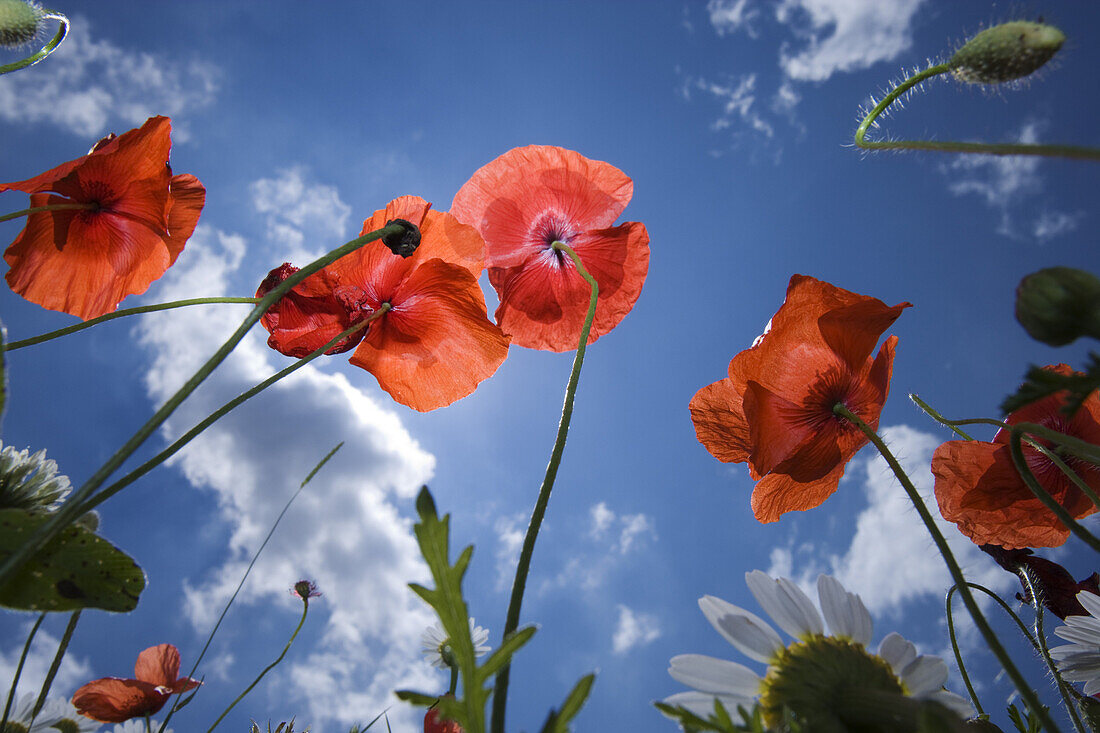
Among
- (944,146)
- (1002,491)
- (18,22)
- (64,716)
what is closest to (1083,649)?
(1002,491)

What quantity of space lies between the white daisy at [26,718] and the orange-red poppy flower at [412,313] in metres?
0.48

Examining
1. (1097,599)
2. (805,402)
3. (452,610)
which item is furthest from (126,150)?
(1097,599)

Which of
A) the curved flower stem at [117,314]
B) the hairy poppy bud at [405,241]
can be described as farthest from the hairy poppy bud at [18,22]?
the hairy poppy bud at [405,241]

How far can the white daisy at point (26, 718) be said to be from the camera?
2.13 ft

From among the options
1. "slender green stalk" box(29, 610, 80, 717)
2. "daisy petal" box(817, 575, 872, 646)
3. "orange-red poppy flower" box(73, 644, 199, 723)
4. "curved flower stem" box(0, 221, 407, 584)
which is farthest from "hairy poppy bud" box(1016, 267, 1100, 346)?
"orange-red poppy flower" box(73, 644, 199, 723)

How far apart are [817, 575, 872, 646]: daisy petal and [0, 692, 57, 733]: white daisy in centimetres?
74

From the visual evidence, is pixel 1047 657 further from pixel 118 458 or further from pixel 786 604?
pixel 118 458

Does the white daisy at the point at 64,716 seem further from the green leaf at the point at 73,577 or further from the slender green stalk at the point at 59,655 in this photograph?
the green leaf at the point at 73,577

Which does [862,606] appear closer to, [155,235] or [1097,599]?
[1097,599]

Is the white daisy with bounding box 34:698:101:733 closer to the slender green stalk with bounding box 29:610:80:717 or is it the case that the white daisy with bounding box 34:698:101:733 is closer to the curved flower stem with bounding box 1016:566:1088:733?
the slender green stalk with bounding box 29:610:80:717

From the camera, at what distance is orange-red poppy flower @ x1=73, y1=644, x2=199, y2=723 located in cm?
82

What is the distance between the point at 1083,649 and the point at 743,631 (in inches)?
16.0

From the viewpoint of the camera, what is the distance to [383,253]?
2.45 ft

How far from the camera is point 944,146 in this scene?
1.23 feet
